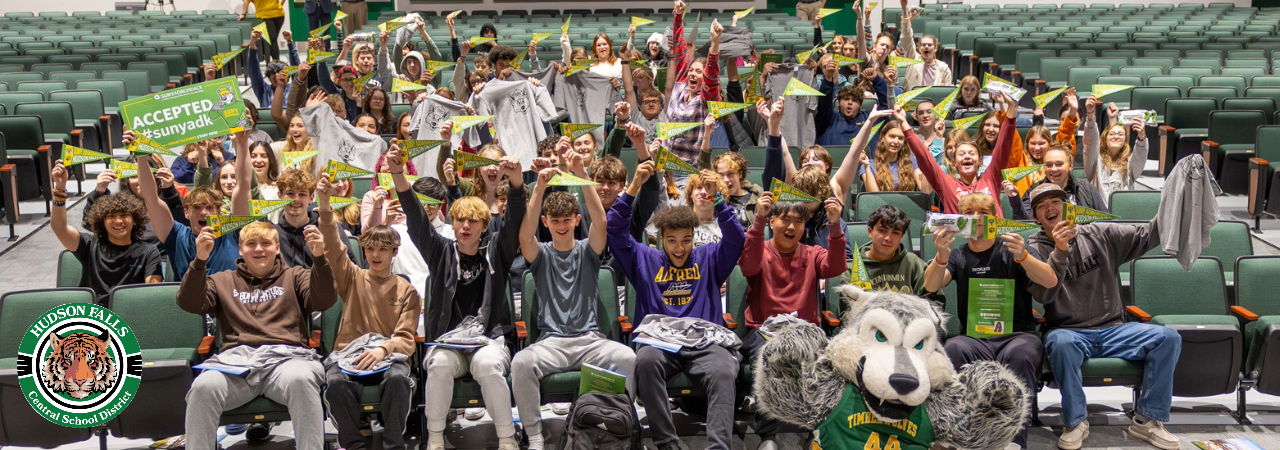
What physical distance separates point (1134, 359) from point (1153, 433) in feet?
1.09

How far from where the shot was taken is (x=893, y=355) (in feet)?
10.9

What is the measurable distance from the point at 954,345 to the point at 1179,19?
552 inches

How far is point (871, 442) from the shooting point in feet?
11.2

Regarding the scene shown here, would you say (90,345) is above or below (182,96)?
below

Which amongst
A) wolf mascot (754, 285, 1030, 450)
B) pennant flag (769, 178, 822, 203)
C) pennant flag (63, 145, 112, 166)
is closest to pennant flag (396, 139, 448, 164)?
pennant flag (63, 145, 112, 166)

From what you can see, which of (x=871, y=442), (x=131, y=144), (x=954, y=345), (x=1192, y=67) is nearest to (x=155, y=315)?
(x=131, y=144)

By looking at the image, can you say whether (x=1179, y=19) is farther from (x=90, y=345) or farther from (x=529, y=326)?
(x=90, y=345)

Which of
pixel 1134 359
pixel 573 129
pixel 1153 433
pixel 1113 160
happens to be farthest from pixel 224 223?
pixel 1113 160

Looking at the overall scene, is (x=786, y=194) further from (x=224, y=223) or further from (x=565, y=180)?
(x=224, y=223)

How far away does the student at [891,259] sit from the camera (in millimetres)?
4602

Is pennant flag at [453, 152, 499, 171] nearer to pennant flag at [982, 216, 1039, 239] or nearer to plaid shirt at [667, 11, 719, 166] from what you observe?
plaid shirt at [667, 11, 719, 166]

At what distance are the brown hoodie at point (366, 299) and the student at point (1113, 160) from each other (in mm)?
4207

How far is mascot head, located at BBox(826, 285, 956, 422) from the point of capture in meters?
3.31

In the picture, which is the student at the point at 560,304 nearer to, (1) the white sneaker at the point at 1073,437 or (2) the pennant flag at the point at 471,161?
(2) the pennant flag at the point at 471,161
